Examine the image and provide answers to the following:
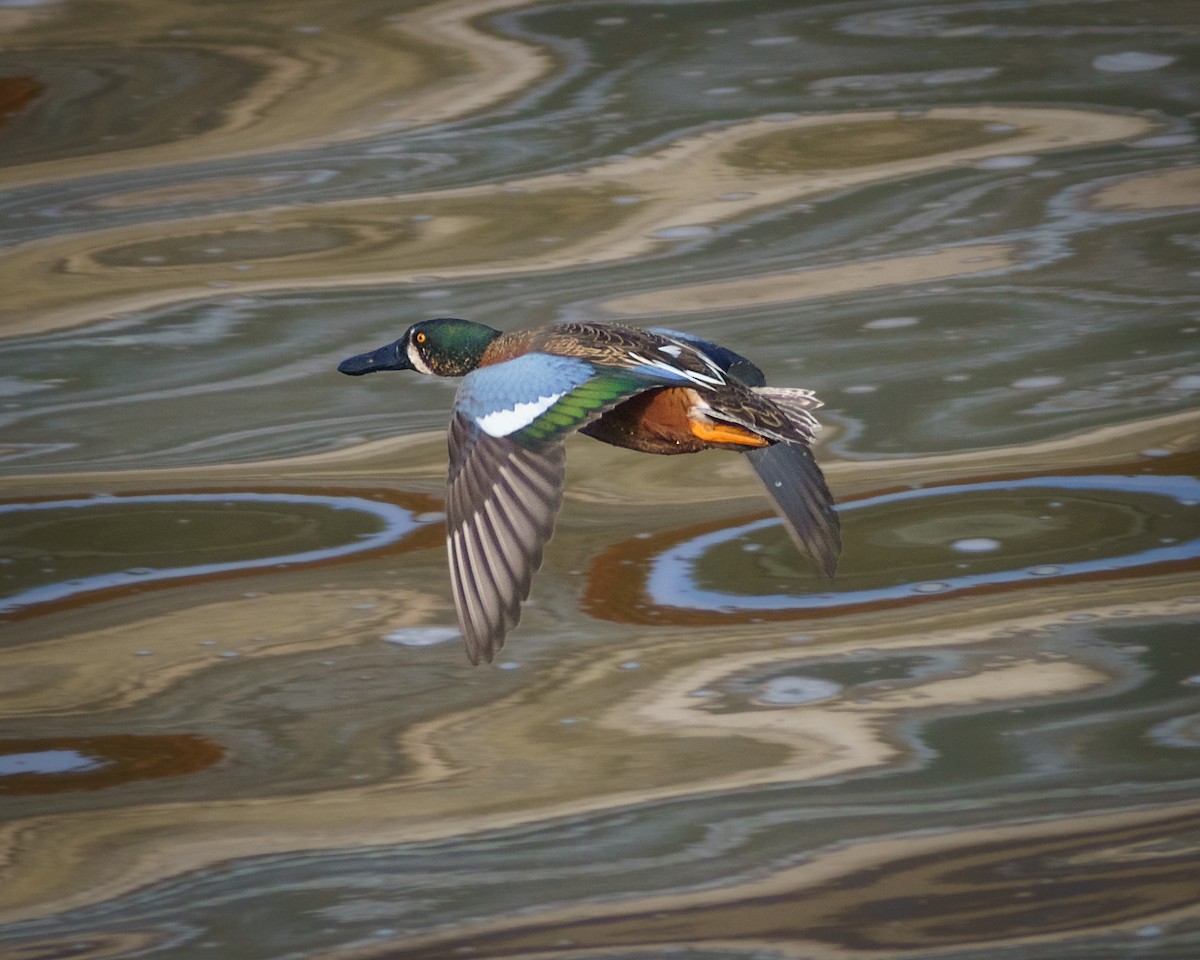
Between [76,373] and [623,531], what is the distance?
94cm

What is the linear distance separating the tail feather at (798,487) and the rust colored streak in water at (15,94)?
5.85ft

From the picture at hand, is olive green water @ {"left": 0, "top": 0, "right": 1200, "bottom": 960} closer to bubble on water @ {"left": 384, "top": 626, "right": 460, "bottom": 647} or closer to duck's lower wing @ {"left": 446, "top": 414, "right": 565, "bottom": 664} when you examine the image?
bubble on water @ {"left": 384, "top": 626, "right": 460, "bottom": 647}

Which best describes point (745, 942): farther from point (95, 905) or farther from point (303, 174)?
point (303, 174)

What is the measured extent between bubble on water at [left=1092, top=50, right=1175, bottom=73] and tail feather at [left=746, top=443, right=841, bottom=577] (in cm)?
160

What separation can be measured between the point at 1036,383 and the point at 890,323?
0.25 metres

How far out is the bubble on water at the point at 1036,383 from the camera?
8.56 feet

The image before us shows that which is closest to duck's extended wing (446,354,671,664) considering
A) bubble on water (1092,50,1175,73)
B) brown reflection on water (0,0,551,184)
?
brown reflection on water (0,0,551,184)

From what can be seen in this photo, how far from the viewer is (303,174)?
9.57 ft

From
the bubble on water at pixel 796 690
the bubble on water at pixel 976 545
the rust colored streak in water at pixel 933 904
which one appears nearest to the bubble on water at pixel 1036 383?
the bubble on water at pixel 976 545

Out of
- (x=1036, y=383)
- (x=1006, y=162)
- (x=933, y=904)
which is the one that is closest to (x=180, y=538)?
(x=933, y=904)

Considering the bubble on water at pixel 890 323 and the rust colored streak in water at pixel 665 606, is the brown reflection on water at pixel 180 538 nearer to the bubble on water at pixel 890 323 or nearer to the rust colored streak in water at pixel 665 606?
the rust colored streak in water at pixel 665 606

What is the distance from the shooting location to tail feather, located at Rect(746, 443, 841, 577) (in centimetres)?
177

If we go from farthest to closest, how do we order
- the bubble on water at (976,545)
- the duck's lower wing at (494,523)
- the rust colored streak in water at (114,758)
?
the bubble on water at (976,545) < the rust colored streak in water at (114,758) < the duck's lower wing at (494,523)

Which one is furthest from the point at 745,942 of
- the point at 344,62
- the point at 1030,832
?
the point at 344,62
